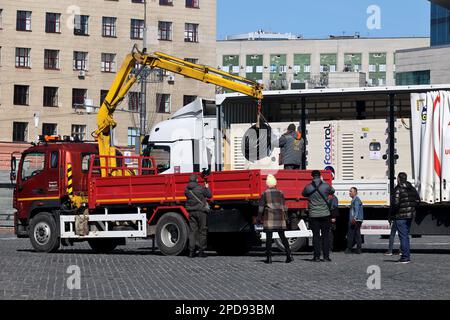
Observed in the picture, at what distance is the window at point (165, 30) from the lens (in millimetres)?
101125

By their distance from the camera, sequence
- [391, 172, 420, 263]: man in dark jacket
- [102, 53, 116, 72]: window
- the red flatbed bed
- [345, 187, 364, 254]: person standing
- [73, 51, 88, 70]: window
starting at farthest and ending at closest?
[102, 53, 116, 72]: window < [73, 51, 88, 70]: window < [345, 187, 364, 254]: person standing < the red flatbed bed < [391, 172, 420, 263]: man in dark jacket

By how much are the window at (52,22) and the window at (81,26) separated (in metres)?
1.42

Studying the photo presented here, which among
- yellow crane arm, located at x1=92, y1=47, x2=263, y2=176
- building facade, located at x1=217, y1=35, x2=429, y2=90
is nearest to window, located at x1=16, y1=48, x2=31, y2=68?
building facade, located at x1=217, y1=35, x2=429, y2=90

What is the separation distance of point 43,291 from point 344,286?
460cm

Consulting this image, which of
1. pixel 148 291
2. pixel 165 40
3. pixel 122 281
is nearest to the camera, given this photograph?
pixel 148 291

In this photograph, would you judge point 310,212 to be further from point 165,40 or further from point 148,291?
point 165,40

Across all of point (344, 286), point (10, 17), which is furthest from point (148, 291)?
point (10, 17)

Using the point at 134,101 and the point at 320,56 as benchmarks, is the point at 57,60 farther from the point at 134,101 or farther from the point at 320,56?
the point at 320,56

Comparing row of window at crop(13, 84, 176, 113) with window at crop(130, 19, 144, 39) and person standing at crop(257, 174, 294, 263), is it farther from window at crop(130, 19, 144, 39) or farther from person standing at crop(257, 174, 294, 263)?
person standing at crop(257, 174, 294, 263)

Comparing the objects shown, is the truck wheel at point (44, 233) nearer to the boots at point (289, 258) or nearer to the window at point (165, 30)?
the boots at point (289, 258)

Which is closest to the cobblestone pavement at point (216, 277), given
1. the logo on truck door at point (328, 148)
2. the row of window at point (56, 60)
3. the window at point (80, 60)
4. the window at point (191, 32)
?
the logo on truck door at point (328, 148)

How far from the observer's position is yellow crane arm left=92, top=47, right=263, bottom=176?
3067 cm

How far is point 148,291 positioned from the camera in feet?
57.1

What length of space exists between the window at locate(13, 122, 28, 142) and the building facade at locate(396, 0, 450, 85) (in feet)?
121
